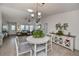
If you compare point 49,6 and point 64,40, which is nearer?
point 49,6

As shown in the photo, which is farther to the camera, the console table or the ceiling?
the console table

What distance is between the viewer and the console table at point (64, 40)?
6.39ft

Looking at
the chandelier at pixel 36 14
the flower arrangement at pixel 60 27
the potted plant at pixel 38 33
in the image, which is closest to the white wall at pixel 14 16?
the chandelier at pixel 36 14

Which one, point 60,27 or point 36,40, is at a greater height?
point 60,27

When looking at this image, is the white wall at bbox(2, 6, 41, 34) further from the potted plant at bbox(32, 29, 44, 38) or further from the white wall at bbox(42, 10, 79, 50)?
the white wall at bbox(42, 10, 79, 50)

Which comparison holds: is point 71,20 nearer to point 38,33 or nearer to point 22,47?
point 38,33

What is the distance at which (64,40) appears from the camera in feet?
6.61

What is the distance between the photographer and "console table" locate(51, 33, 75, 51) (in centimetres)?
195

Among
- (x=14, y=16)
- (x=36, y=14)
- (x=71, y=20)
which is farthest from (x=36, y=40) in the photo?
(x=71, y=20)

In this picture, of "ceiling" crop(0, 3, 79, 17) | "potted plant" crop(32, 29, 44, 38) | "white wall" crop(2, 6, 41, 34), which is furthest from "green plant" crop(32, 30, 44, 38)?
"ceiling" crop(0, 3, 79, 17)

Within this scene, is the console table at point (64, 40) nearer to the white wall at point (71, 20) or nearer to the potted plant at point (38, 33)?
the white wall at point (71, 20)

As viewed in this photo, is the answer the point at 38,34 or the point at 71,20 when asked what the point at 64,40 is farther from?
the point at 38,34

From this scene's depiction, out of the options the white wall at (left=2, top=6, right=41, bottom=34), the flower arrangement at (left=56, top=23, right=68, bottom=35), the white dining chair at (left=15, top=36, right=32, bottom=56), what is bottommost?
the white dining chair at (left=15, top=36, right=32, bottom=56)

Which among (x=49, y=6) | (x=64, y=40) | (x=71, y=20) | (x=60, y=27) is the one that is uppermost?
(x=49, y=6)
